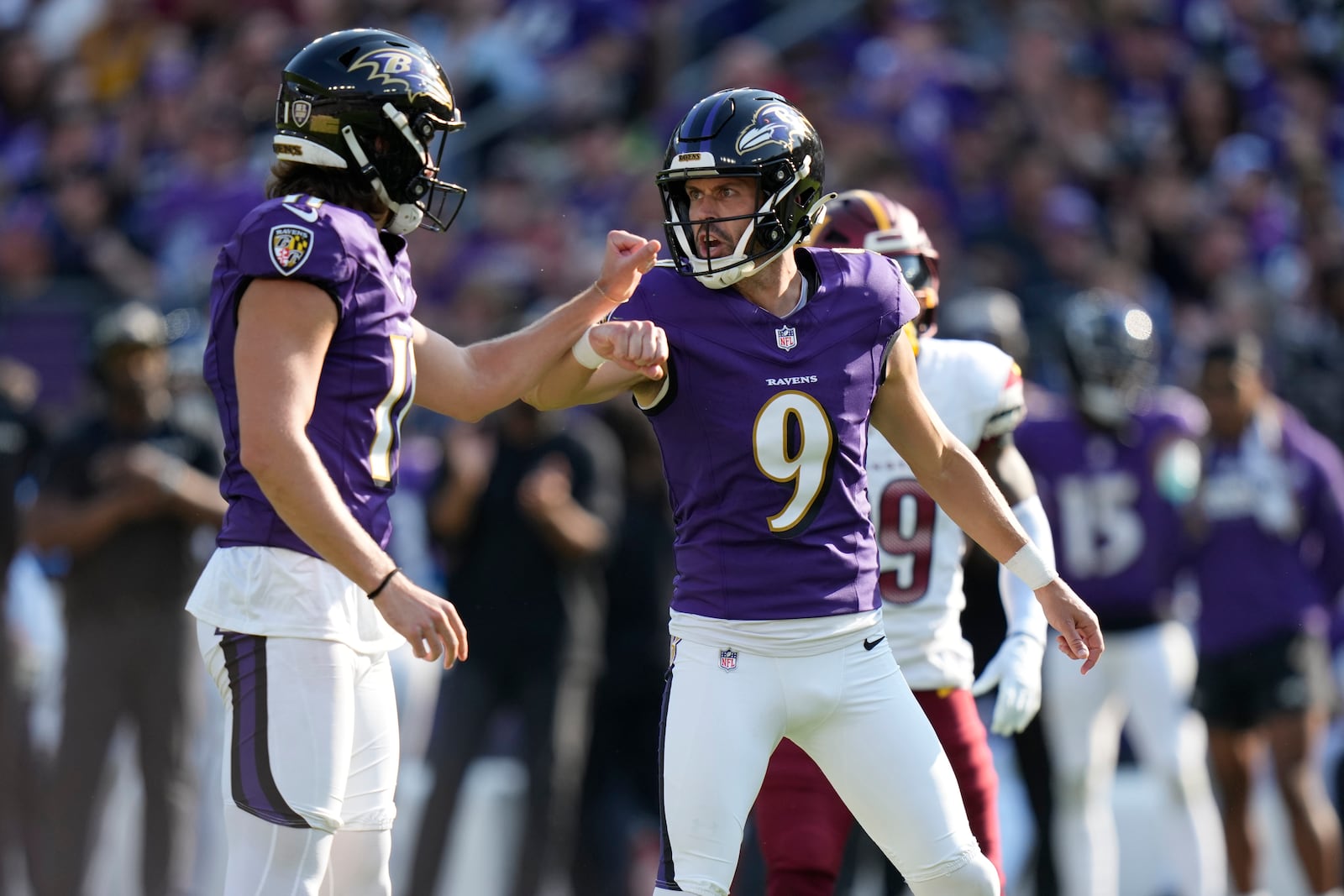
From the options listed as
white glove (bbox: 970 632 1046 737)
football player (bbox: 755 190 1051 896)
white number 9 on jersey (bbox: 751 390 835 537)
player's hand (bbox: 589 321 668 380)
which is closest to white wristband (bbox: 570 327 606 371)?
player's hand (bbox: 589 321 668 380)

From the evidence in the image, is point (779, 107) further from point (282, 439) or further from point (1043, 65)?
point (1043, 65)

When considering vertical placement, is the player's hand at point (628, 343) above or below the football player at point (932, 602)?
above

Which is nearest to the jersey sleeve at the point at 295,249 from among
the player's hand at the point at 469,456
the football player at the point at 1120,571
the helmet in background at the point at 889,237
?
the helmet in background at the point at 889,237

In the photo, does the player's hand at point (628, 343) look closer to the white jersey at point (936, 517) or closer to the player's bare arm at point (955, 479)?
the player's bare arm at point (955, 479)

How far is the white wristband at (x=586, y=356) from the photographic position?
3807mm

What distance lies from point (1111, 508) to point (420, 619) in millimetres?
4391

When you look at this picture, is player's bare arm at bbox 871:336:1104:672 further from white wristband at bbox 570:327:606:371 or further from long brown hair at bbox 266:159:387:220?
long brown hair at bbox 266:159:387:220

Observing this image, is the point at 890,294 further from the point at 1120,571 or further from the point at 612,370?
the point at 1120,571

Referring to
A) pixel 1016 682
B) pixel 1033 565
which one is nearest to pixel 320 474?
pixel 1033 565

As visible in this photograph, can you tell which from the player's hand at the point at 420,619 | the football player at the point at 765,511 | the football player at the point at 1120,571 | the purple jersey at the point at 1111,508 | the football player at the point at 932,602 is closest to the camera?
the player's hand at the point at 420,619

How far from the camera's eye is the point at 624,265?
12.8 ft

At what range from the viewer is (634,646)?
24.4 ft

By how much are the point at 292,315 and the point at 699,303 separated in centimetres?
88

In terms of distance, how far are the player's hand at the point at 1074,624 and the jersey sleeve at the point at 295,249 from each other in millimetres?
1695
